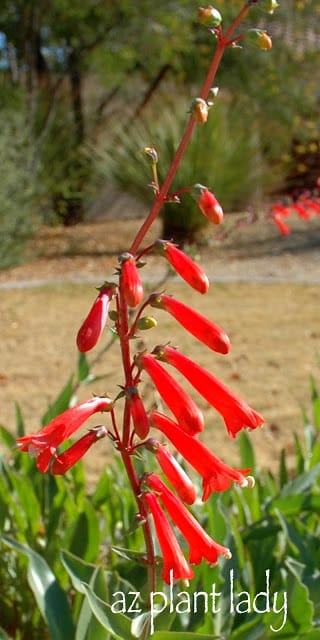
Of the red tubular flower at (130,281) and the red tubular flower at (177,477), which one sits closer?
the red tubular flower at (130,281)

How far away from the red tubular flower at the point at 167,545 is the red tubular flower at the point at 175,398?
0.14 m

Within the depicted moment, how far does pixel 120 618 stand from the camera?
138 centimetres

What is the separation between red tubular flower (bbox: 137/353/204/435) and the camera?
46.2 inches

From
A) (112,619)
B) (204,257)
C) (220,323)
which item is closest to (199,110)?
(112,619)

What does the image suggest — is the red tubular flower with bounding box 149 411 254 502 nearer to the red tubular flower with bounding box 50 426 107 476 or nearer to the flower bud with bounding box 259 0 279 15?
the red tubular flower with bounding box 50 426 107 476

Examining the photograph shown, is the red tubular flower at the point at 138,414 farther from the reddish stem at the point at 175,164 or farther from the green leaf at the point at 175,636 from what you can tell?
the green leaf at the point at 175,636

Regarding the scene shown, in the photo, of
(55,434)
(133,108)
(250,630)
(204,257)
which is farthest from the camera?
(133,108)

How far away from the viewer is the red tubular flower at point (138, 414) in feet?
3.78

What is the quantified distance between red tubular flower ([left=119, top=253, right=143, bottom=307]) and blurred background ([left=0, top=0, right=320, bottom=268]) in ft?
27.8

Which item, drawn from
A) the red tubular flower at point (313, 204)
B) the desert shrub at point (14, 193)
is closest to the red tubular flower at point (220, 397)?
the red tubular flower at point (313, 204)

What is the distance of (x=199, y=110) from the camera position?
1192mm

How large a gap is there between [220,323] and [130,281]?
18.3 ft

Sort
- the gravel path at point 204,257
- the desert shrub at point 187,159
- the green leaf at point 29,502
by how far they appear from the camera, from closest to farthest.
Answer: the green leaf at point 29,502
the gravel path at point 204,257
the desert shrub at point 187,159

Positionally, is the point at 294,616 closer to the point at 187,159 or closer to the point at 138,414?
the point at 138,414
